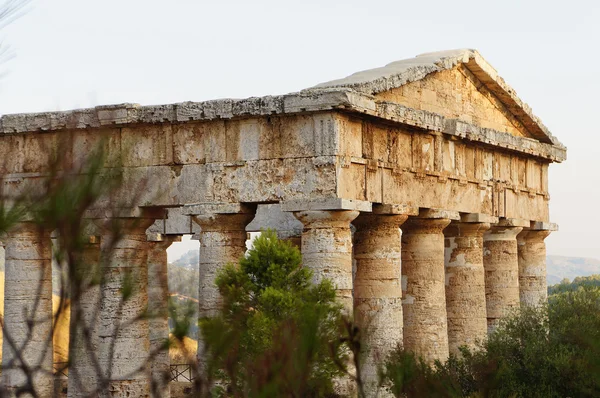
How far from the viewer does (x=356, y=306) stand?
23.0 metres

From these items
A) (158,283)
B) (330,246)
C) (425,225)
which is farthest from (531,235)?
(330,246)

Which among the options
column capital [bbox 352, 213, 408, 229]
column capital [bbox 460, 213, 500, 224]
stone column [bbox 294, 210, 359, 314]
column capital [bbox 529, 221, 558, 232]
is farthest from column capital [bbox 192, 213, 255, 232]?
column capital [bbox 529, 221, 558, 232]

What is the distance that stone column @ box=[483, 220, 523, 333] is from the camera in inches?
1131

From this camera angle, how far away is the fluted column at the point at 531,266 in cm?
3088

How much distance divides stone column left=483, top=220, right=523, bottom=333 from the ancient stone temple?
1.20m

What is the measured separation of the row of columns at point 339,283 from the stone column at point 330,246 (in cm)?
2

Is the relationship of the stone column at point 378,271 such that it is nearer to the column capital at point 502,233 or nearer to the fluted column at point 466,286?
the fluted column at point 466,286

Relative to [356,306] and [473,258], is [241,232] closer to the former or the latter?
[356,306]

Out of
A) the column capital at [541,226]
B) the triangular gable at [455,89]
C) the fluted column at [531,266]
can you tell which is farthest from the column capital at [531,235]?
the triangular gable at [455,89]

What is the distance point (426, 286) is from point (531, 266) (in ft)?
23.6

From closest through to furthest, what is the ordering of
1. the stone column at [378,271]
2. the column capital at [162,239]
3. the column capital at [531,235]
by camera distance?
the stone column at [378,271], the column capital at [162,239], the column capital at [531,235]

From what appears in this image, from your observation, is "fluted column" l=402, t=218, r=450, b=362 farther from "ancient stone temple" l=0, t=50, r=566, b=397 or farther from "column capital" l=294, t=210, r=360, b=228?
"column capital" l=294, t=210, r=360, b=228

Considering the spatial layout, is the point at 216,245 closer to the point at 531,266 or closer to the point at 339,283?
the point at 339,283

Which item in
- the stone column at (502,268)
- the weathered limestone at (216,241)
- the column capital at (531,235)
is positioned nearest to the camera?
the weathered limestone at (216,241)
